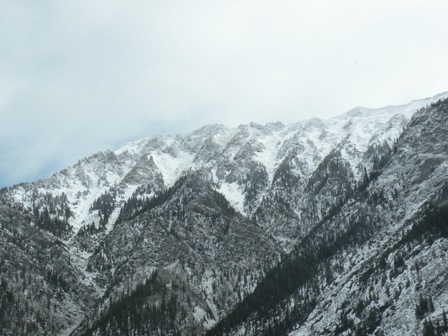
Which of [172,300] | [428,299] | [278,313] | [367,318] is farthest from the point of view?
[172,300]

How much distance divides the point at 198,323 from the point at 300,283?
39353 millimetres

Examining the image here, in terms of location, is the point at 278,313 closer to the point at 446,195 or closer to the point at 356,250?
the point at 356,250

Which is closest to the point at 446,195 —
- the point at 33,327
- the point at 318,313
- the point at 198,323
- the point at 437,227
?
the point at 437,227

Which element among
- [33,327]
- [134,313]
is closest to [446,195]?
[134,313]

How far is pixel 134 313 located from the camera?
188 metres

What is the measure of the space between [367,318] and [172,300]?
84.2 meters

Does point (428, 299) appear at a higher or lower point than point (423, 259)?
lower

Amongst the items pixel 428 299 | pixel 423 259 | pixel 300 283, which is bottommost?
pixel 428 299

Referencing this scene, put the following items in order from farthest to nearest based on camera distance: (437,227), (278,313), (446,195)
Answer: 1. (446,195)
2. (278,313)
3. (437,227)

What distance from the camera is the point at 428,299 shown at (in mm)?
124875

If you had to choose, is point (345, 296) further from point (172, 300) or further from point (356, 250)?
point (172, 300)

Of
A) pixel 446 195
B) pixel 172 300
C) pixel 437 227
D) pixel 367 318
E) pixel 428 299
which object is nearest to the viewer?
pixel 428 299

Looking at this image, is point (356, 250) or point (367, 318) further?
point (356, 250)

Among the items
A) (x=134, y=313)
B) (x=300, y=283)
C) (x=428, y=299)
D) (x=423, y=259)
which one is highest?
(x=134, y=313)
